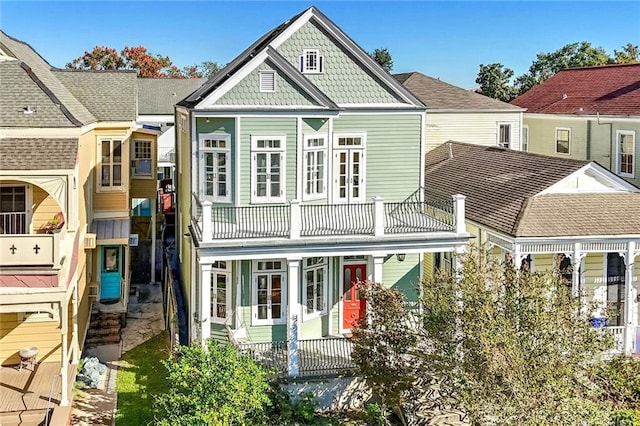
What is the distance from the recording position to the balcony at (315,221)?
17203mm

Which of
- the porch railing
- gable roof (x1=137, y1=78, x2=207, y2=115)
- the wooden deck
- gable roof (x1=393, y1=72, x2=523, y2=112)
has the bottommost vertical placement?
the wooden deck

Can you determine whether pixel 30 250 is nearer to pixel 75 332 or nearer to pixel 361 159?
pixel 75 332

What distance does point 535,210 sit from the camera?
18828 mm

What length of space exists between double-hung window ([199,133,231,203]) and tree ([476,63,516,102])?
4109 centimetres

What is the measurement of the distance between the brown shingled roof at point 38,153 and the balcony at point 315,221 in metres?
3.52

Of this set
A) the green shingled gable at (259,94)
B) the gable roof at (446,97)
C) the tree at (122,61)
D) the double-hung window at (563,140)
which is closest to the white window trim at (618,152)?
the double-hung window at (563,140)

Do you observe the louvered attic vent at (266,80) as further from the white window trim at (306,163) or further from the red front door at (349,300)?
the red front door at (349,300)

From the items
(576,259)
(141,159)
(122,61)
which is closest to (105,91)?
(141,159)

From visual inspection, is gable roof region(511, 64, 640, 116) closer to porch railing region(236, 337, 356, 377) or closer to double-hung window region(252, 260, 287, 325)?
double-hung window region(252, 260, 287, 325)

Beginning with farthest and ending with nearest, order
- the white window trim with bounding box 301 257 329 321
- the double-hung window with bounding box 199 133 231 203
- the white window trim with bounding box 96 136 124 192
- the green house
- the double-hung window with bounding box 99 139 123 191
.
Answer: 1. the double-hung window with bounding box 99 139 123 191
2. the white window trim with bounding box 96 136 124 192
3. the white window trim with bounding box 301 257 329 321
4. the double-hung window with bounding box 199 133 231 203
5. the green house

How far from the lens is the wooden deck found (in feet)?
49.0

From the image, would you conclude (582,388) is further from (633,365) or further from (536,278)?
(633,365)

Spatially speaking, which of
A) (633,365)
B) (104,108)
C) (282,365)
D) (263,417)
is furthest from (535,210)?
(104,108)

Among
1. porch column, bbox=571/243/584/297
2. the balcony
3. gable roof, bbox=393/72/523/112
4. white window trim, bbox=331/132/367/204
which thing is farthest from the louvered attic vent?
gable roof, bbox=393/72/523/112
